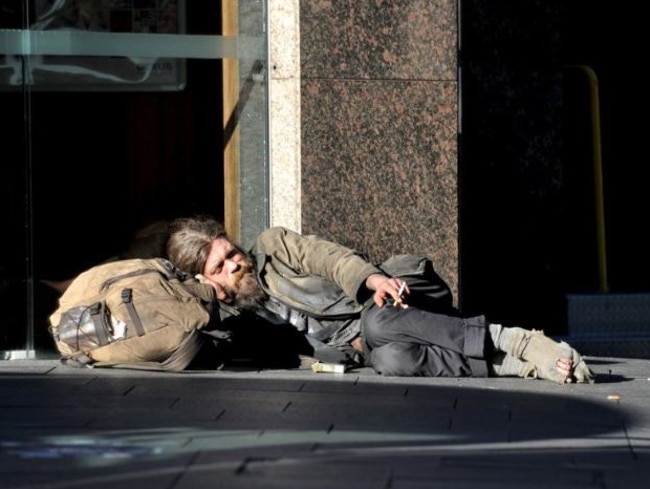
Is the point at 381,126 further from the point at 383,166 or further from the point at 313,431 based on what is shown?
the point at 313,431

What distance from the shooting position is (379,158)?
8008mm

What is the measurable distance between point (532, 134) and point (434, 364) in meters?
2.27

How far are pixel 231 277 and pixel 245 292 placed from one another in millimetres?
102

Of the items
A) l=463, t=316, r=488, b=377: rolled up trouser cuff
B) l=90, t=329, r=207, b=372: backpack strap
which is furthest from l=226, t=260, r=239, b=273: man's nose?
l=463, t=316, r=488, b=377: rolled up trouser cuff

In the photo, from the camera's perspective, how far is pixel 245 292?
7.32 m

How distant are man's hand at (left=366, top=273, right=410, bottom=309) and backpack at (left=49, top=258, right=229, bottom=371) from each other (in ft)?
2.41

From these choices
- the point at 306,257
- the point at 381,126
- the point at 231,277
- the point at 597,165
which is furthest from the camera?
the point at 597,165

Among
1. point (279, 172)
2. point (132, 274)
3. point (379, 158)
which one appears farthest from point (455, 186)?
point (132, 274)

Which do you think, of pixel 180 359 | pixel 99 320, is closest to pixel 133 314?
pixel 99 320

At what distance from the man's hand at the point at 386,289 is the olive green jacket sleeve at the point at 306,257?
11cm

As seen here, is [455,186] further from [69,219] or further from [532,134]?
[69,219]

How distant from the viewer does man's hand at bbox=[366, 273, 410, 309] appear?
698cm

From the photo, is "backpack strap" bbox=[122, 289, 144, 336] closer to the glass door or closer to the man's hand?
the glass door

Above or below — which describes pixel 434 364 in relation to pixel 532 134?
below
